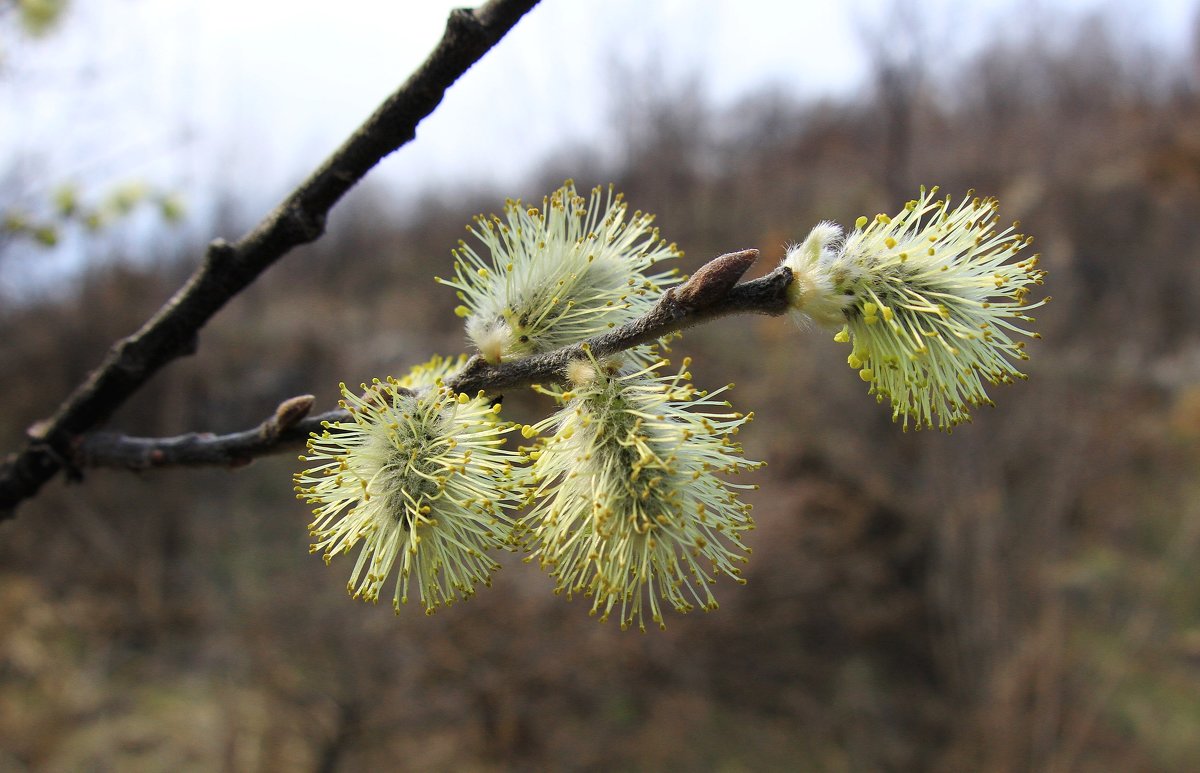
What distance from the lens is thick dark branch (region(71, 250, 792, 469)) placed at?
2.29 feet

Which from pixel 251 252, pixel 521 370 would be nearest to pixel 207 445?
pixel 251 252

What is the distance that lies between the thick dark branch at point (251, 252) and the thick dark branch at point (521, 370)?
0.17 feet

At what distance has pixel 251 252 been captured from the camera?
846 millimetres

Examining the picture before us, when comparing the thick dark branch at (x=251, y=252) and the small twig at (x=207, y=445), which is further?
the small twig at (x=207, y=445)

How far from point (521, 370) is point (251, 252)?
334 millimetres

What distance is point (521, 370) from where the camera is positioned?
832mm

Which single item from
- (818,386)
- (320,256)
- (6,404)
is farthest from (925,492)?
(320,256)

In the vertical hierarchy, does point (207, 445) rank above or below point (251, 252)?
below

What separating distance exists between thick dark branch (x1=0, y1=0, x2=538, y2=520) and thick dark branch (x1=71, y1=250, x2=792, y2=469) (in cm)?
5

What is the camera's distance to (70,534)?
745 centimetres

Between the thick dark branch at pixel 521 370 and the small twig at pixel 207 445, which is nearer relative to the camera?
the thick dark branch at pixel 521 370

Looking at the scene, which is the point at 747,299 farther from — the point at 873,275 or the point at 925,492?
the point at 925,492

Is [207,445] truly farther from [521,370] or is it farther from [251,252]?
[521,370]

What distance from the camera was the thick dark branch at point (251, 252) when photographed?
0.70m
